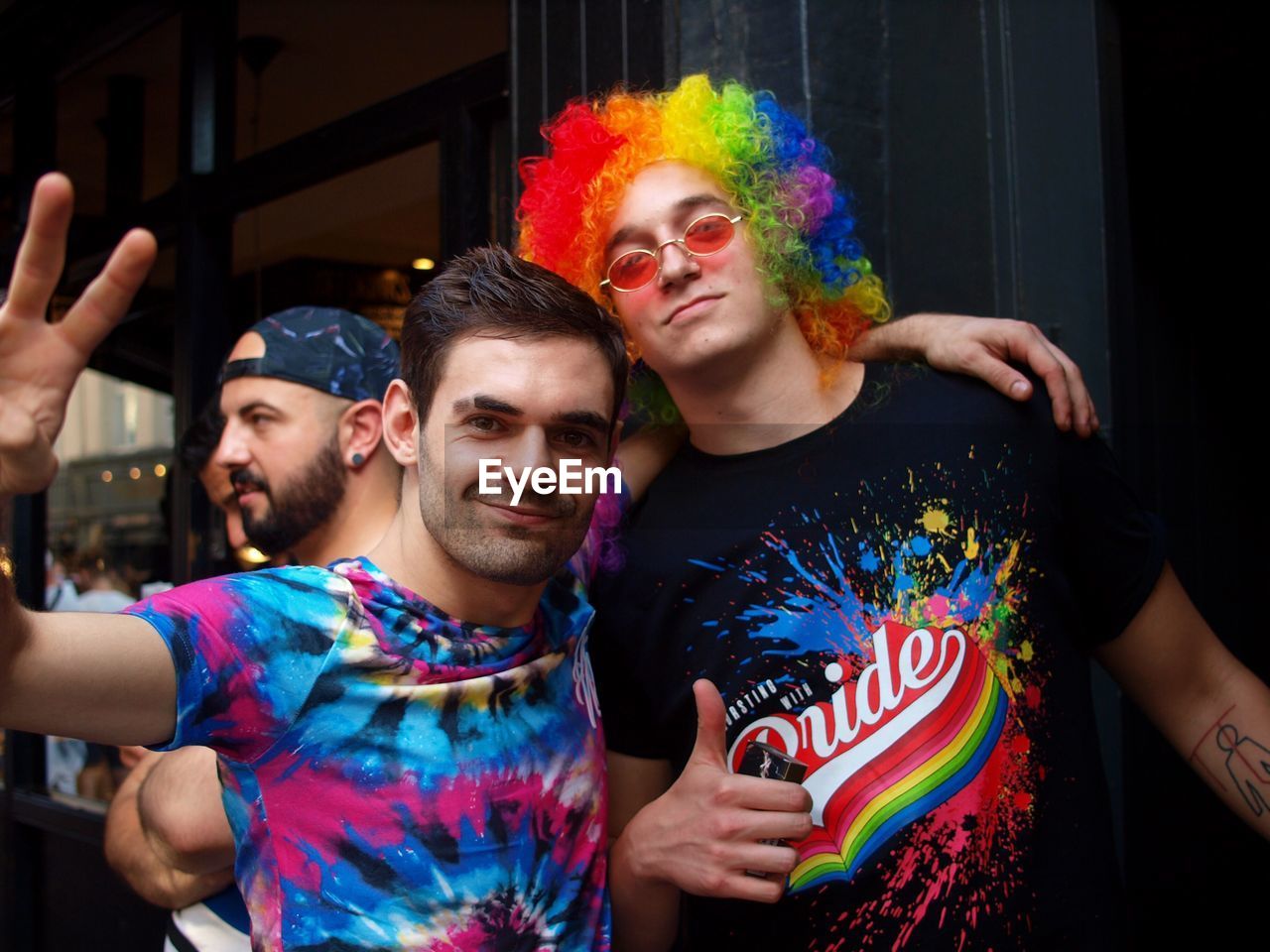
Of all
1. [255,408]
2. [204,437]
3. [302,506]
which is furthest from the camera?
[204,437]

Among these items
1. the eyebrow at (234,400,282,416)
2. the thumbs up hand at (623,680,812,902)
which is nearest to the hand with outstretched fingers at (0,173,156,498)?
the thumbs up hand at (623,680,812,902)

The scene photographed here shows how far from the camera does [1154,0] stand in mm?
2727

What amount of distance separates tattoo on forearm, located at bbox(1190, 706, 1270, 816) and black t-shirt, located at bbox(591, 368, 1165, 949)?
8.0 inches

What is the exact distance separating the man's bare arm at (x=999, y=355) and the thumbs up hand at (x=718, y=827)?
793 millimetres

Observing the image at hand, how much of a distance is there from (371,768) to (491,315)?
0.69m

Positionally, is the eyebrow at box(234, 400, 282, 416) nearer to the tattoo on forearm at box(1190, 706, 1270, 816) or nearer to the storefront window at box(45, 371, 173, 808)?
the tattoo on forearm at box(1190, 706, 1270, 816)

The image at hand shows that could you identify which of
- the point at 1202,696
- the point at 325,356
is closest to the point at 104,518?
the point at 325,356

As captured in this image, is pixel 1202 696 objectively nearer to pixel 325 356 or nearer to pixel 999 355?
pixel 999 355

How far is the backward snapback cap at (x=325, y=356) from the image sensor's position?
8.71 ft

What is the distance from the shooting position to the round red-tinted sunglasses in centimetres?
200

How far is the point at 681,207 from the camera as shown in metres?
2.06

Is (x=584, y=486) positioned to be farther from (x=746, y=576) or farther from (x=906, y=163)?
(x=906, y=163)

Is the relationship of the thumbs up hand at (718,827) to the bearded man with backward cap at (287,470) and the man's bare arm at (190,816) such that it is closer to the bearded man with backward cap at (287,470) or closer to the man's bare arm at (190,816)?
the man's bare arm at (190,816)

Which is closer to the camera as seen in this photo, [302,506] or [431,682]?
[431,682]
